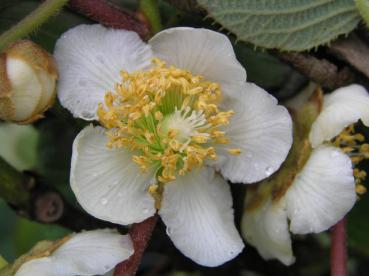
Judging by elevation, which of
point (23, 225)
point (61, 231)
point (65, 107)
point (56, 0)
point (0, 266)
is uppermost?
point (56, 0)

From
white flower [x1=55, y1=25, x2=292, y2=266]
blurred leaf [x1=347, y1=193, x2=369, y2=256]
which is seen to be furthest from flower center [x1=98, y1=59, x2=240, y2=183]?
blurred leaf [x1=347, y1=193, x2=369, y2=256]

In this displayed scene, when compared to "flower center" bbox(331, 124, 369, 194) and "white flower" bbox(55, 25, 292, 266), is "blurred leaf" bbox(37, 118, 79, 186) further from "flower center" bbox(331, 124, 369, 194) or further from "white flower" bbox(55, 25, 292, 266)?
"flower center" bbox(331, 124, 369, 194)

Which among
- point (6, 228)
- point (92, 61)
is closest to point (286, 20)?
point (92, 61)

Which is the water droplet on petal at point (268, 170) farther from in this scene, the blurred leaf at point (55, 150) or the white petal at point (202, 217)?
the blurred leaf at point (55, 150)

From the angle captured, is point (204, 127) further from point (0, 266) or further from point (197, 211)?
point (0, 266)

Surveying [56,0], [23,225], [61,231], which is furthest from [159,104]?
[23,225]

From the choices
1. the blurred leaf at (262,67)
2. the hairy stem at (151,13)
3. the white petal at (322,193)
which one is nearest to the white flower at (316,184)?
the white petal at (322,193)

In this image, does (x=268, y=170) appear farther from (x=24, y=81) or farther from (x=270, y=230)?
(x=24, y=81)
